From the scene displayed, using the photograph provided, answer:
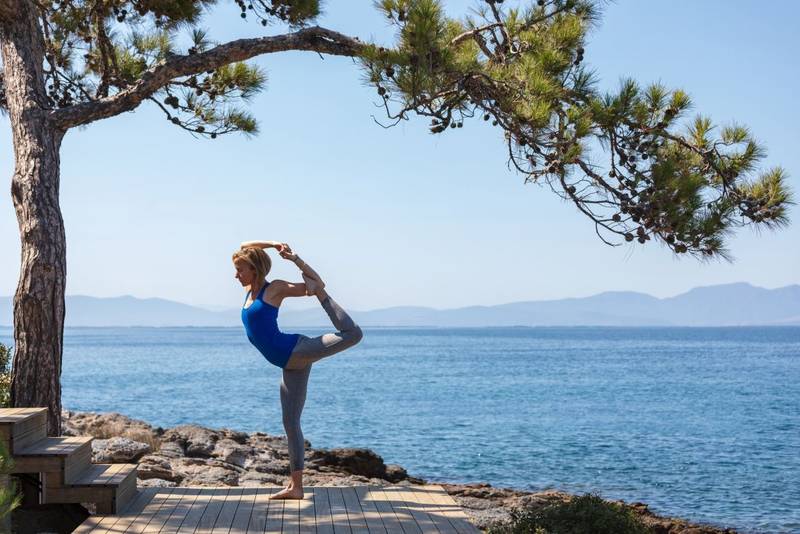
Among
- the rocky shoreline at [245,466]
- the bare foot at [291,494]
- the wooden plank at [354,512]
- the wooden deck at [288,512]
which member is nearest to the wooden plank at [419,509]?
the wooden deck at [288,512]

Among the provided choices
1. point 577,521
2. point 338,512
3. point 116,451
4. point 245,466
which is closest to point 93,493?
point 338,512

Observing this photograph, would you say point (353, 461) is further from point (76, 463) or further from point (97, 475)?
point (76, 463)

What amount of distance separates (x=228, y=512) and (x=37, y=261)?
3.10m

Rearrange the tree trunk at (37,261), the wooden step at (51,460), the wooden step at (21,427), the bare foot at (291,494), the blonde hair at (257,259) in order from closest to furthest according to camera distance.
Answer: the wooden step at (21,427), the wooden step at (51,460), the blonde hair at (257,259), the bare foot at (291,494), the tree trunk at (37,261)

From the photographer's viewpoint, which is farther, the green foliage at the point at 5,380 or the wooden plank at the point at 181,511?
the green foliage at the point at 5,380

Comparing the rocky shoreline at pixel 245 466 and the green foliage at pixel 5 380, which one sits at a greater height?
the green foliage at pixel 5 380

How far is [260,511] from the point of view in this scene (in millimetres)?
7180

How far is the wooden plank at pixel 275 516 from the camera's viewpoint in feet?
21.8

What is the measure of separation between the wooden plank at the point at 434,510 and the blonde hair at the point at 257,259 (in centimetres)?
209

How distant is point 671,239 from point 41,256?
215 inches

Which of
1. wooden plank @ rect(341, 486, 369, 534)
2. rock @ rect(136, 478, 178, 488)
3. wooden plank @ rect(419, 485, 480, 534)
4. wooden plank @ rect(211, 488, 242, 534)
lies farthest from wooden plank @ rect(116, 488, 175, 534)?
rock @ rect(136, 478, 178, 488)

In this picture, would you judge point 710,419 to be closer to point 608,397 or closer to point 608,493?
point 608,397

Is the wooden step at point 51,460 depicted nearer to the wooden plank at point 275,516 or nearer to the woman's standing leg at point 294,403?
the wooden plank at point 275,516

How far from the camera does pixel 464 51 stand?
877cm
